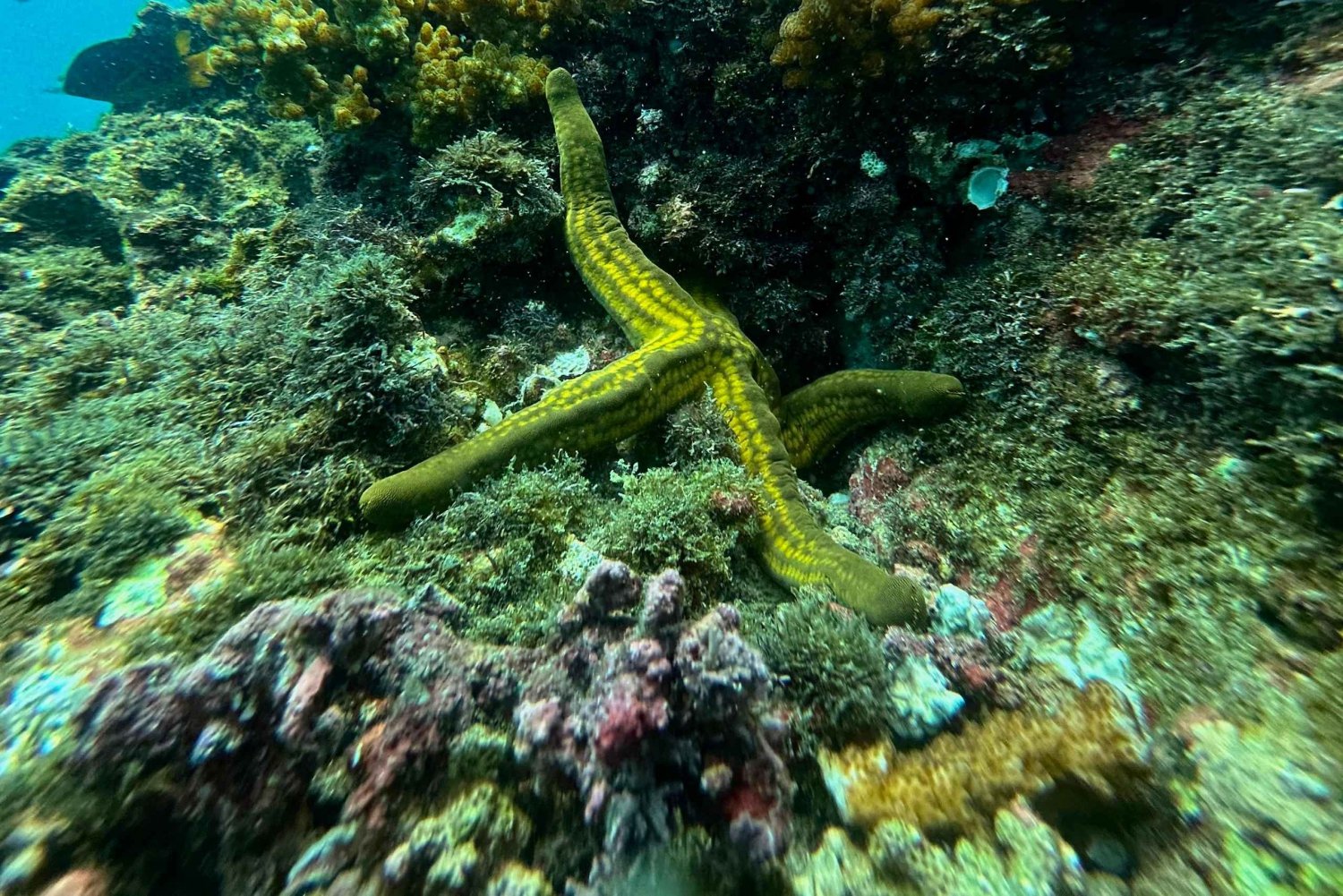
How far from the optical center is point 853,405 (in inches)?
183

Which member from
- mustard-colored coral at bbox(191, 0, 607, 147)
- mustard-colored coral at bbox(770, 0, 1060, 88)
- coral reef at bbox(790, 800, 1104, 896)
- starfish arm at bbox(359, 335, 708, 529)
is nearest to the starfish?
starfish arm at bbox(359, 335, 708, 529)

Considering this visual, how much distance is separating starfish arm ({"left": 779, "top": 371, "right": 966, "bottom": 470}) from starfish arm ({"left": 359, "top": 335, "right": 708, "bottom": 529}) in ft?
3.38

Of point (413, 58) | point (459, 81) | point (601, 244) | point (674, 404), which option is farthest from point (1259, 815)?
point (413, 58)

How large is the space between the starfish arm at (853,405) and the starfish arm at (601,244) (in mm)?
1267

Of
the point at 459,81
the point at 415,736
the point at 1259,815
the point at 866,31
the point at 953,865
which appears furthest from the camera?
the point at 459,81

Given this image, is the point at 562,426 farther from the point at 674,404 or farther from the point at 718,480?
the point at 718,480

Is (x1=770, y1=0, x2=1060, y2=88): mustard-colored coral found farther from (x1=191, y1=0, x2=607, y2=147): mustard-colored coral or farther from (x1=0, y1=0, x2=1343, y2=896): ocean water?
(x1=191, y1=0, x2=607, y2=147): mustard-colored coral

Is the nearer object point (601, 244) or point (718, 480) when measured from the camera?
point (718, 480)

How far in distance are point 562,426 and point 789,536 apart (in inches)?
69.5

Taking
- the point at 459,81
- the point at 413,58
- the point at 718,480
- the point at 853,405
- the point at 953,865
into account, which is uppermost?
the point at 413,58

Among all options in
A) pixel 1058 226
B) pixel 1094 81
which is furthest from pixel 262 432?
pixel 1094 81

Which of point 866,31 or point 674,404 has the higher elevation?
point 866,31

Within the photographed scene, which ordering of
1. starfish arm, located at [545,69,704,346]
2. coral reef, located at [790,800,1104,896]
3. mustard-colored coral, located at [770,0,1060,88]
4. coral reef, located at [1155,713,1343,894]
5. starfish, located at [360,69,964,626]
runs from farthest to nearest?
starfish arm, located at [545,69,704,346] < mustard-colored coral, located at [770,0,1060,88] < starfish, located at [360,69,964,626] < coral reef, located at [790,800,1104,896] < coral reef, located at [1155,713,1343,894]

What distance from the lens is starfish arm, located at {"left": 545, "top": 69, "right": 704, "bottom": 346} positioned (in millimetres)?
4785
